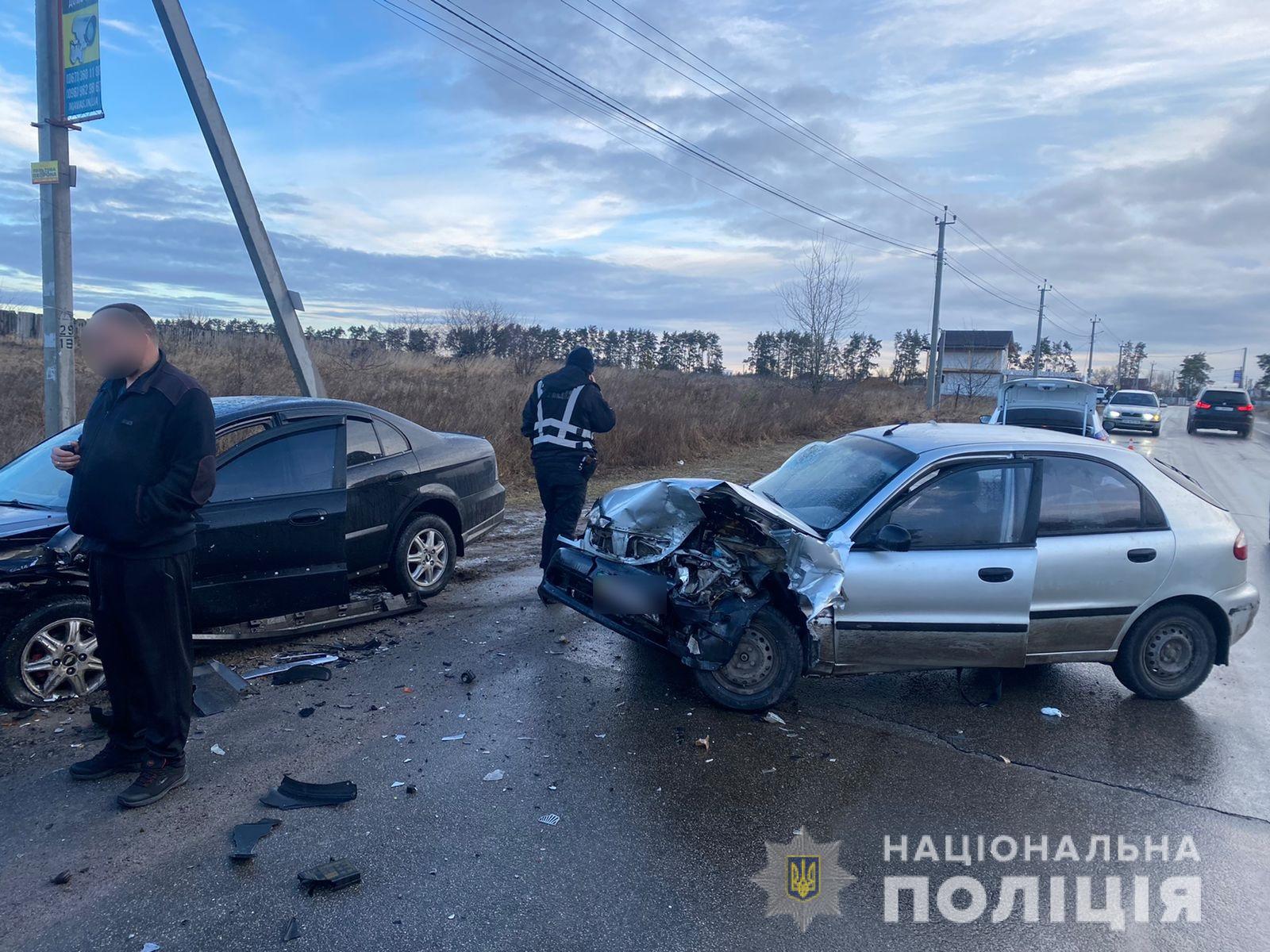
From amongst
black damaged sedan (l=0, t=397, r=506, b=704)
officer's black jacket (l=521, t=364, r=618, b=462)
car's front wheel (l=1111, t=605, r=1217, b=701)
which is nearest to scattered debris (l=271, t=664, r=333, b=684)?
black damaged sedan (l=0, t=397, r=506, b=704)

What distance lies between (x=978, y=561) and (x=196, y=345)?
50.8 feet

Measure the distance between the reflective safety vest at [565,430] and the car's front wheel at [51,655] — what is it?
3.38m

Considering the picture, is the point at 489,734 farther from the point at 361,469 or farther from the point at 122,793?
the point at 361,469

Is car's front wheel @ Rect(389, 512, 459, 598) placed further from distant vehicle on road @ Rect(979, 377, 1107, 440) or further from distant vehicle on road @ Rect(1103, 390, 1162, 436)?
distant vehicle on road @ Rect(1103, 390, 1162, 436)

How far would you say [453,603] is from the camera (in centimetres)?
694

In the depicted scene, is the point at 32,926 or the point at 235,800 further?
the point at 235,800

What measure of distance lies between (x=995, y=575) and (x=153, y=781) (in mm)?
4348

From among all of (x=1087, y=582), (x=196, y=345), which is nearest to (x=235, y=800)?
(x=1087, y=582)

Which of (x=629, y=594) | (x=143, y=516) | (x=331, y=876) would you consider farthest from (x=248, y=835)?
(x=629, y=594)

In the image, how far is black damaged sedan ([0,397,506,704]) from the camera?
4.53 meters

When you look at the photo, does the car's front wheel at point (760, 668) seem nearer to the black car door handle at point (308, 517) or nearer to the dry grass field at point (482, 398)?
the black car door handle at point (308, 517)

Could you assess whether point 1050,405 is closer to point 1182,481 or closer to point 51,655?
point 1182,481

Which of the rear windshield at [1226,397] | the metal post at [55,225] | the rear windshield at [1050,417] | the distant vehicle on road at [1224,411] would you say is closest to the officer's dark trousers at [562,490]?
the metal post at [55,225]

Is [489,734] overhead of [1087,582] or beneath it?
beneath
